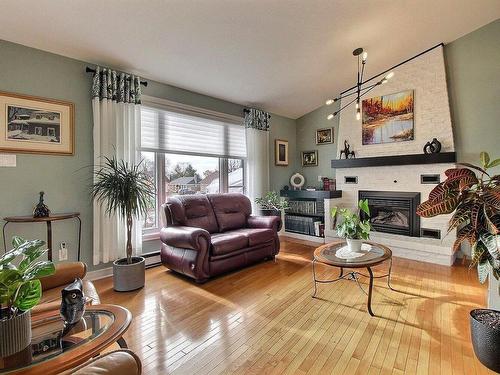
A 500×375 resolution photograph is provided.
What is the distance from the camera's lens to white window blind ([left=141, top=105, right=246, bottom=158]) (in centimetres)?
366

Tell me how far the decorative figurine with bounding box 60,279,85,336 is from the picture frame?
2080mm

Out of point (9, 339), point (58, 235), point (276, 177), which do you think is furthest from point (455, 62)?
point (58, 235)

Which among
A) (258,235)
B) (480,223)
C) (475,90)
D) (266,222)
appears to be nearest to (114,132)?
(258,235)

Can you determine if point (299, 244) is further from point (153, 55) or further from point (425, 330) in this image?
point (153, 55)

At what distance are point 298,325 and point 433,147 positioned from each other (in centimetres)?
334

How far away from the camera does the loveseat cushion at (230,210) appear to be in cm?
381

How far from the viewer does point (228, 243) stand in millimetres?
3141

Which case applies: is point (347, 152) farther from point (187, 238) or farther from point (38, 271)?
point (38, 271)

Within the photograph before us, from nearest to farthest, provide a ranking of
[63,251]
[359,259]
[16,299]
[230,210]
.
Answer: [16,299] < [359,259] < [63,251] < [230,210]

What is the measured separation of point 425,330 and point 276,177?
386cm

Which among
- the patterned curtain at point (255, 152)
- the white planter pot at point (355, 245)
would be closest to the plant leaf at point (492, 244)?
the white planter pot at point (355, 245)

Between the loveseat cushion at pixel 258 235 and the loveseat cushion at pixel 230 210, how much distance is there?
0.31 m

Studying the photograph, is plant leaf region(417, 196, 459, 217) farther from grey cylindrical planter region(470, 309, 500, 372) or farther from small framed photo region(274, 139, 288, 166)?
→ small framed photo region(274, 139, 288, 166)

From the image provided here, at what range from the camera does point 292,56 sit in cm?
351
